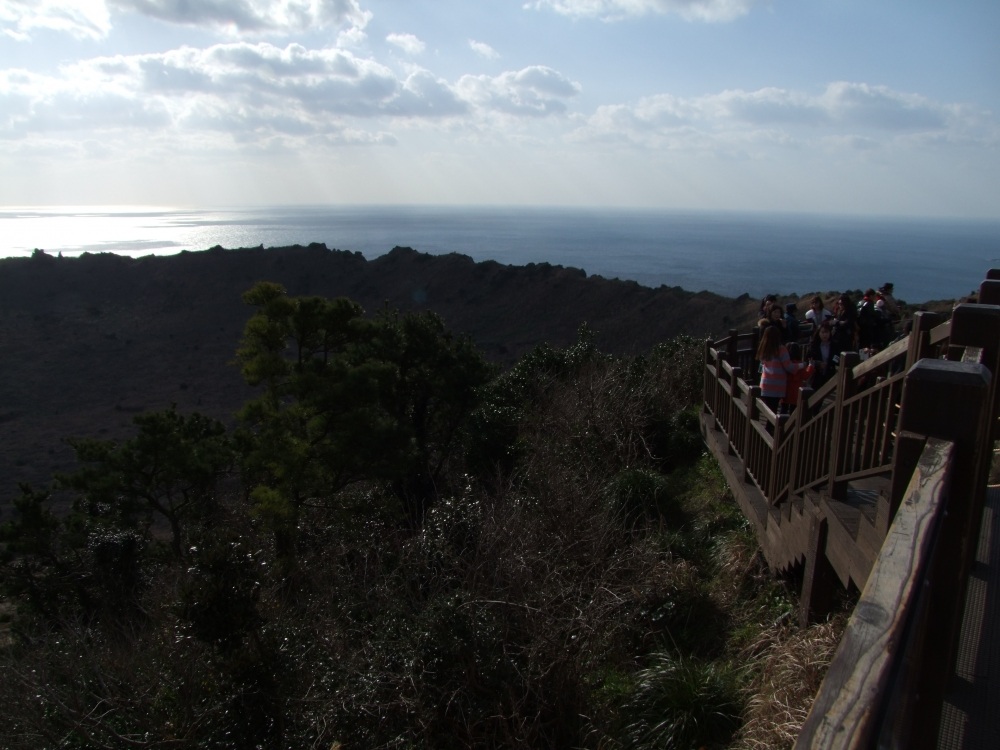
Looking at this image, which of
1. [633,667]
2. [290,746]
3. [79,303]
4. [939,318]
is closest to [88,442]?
[290,746]

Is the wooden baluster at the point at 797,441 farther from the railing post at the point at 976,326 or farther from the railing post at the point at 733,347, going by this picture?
the railing post at the point at 733,347

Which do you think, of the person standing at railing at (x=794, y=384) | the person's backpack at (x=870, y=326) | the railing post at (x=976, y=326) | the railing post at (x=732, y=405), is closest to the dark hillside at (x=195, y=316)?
the person's backpack at (x=870, y=326)

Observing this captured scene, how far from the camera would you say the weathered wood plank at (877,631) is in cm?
120

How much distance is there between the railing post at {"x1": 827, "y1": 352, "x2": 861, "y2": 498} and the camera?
468 centimetres

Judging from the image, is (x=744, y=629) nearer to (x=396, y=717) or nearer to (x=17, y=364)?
(x=396, y=717)

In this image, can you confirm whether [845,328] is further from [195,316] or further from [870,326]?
[195,316]

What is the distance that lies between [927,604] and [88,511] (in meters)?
18.6

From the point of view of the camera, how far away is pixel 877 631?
1385 mm

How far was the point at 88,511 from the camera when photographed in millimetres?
17062

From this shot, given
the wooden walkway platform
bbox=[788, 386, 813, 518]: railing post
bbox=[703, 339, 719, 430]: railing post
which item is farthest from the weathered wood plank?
bbox=[703, 339, 719, 430]: railing post

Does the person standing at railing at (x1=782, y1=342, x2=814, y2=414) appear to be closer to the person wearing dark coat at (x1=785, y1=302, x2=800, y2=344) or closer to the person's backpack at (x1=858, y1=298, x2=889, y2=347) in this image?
the person's backpack at (x1=858, y1=298, x2=889, y2=347)

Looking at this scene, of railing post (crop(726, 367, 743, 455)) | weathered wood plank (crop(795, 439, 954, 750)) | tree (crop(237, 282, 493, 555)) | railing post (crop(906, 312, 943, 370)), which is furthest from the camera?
tree (crop(237, 282, 493, 555))

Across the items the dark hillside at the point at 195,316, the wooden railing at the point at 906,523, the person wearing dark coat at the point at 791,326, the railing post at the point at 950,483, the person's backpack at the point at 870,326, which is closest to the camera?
the wooden railing at the point at 906,523

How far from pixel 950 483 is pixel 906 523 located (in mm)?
351
